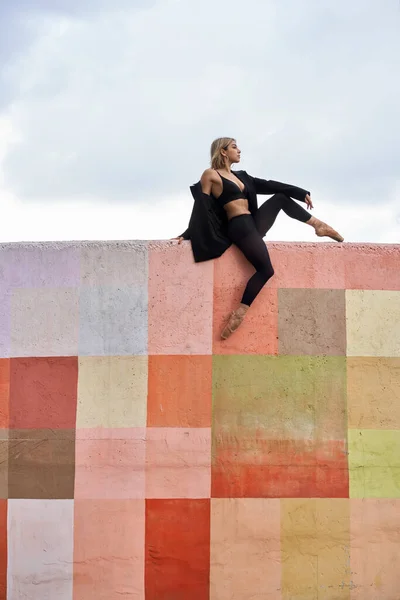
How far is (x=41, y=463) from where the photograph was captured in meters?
6.30

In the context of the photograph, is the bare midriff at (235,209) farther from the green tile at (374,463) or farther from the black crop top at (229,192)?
the green tile at (374,463)

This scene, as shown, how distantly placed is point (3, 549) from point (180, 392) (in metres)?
1.88

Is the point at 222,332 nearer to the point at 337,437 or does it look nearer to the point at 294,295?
the point at 294,295

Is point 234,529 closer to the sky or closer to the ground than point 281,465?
closer to the ground

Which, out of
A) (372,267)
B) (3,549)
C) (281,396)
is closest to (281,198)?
(372,267)

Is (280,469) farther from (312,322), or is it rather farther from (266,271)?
(266,271)

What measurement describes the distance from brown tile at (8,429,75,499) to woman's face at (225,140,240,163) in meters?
2.56

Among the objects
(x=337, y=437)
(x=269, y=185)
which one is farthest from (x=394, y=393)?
(x=269, y=185)

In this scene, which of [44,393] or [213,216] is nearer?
[44,393]

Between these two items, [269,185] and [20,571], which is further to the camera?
[269,185]

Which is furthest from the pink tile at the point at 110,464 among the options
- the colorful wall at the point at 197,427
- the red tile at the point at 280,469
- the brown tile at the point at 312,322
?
the brown tile at the point at 312,322

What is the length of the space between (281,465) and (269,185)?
231 cm

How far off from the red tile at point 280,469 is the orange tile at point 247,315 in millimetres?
735

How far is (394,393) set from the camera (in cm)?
634
